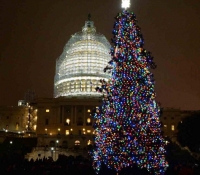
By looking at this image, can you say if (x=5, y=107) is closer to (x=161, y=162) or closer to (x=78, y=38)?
(x=78, y=38)

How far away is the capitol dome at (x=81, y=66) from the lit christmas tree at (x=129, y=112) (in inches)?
2875

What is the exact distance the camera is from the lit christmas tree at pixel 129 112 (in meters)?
22.8

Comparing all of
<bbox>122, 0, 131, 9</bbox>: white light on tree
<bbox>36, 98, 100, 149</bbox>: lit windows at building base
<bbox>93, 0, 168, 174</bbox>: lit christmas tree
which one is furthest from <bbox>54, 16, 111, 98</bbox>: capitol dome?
<bbox>93, 0, 168, 174</bbox>: lit christmas tree

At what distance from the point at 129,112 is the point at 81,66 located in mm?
80502

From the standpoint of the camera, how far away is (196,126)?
202ft

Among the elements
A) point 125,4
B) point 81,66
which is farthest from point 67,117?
point 125,4

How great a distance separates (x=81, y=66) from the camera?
103 metres

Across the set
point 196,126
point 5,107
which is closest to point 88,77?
point 5,107

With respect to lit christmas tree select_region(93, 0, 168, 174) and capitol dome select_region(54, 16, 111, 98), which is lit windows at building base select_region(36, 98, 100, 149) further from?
lit christmas tree select_region(93, 0, 168, 174)

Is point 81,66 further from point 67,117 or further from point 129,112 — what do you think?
point 129,112

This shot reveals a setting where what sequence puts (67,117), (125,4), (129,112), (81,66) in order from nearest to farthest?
(129,112), (125,4), (67,117), (81,66)

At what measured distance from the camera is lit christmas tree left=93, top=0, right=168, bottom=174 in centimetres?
2284

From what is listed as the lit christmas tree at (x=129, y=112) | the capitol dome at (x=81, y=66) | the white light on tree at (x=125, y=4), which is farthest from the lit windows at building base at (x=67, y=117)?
the lit christmas tree at (x=129, y=112)

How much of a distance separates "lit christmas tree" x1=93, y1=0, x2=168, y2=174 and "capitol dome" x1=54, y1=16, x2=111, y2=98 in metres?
73.0
